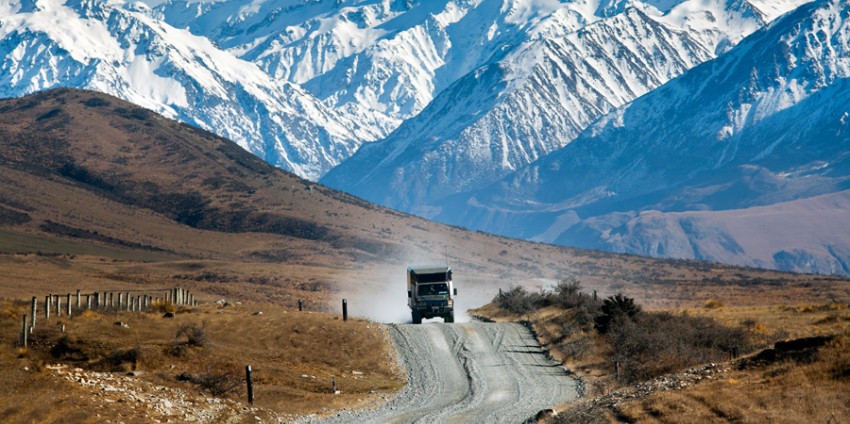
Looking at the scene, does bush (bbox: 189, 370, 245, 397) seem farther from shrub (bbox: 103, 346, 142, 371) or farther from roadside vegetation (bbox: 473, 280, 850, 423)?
roadside vegetation (bbox: 473, 280, 850, 423)

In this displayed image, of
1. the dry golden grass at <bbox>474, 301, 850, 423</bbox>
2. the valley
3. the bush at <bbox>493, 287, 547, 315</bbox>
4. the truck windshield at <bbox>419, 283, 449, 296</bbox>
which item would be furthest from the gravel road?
the bush at <bbox>493, 287, 547, 315</bbox>

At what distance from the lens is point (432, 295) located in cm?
6378

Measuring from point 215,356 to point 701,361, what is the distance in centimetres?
1788

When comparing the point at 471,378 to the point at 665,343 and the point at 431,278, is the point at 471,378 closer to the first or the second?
the point at 665,343

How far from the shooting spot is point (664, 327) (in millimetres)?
47844

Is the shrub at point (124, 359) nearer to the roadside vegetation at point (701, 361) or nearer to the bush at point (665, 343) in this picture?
the roadside vegetation at point (701, 361)

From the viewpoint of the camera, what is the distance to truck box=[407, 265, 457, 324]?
208 ft

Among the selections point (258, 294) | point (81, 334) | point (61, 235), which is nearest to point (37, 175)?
point (61, 235)

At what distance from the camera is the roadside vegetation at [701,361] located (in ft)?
96.3

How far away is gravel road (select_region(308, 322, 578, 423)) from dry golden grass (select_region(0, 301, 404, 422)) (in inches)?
51.0

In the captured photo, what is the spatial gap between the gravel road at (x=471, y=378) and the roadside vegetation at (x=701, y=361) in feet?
4.40

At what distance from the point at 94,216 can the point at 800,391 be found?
16793 centimetres

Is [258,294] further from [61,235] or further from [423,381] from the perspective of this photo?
[423,381]

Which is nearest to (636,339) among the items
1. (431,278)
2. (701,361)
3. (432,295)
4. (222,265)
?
(701,361)
